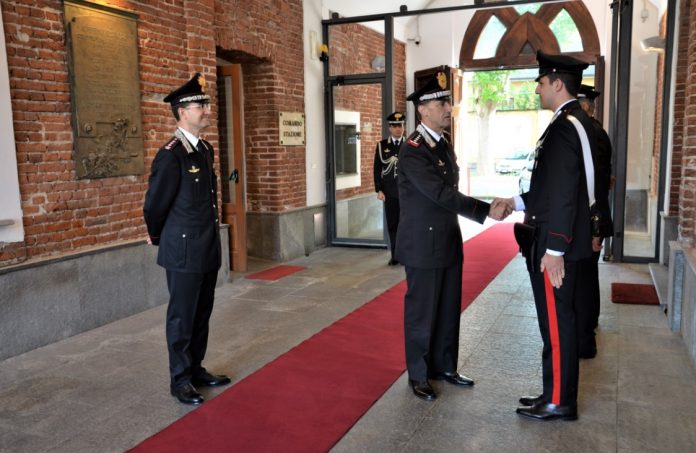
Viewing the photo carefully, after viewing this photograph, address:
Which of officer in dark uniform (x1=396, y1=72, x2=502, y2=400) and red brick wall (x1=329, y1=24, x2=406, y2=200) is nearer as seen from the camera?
officer in dark uniform (x1=396, y1=72, x2=502, y2=400)

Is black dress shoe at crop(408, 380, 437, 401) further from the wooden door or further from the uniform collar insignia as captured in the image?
the wooden door

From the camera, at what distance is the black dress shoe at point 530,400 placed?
3064mm

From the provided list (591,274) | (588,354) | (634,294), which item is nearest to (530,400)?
(588,354)

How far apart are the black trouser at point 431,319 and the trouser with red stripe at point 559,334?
0.55 meters

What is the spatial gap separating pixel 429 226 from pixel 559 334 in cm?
87

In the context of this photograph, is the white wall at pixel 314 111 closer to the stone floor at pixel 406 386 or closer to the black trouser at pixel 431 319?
the stone floor at pixel 406 386

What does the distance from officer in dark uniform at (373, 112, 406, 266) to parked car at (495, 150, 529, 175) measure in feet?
51.3

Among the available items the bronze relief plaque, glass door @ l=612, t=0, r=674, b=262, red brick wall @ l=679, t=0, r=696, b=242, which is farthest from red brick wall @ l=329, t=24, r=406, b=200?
red brick wall @ l=679, t=0, r=696, b=242

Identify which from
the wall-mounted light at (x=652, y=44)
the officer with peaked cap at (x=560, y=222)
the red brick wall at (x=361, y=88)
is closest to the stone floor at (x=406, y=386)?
the officer with peaked cap at (x=560, y=222)

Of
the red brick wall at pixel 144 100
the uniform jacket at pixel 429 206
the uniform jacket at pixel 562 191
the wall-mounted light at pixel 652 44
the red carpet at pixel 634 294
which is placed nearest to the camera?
the uniform jacket at pixel 562 191

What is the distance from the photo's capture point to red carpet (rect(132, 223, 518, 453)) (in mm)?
2848

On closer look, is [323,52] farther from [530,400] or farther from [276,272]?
[530,400]

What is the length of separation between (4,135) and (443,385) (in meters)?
3.26

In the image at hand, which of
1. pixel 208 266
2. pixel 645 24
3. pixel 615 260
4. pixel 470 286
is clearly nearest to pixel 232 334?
pixel 208 266
